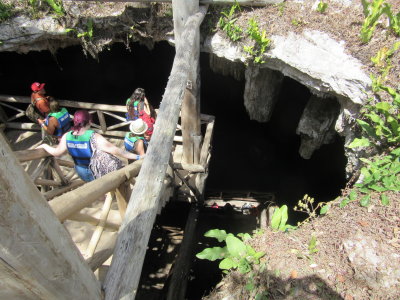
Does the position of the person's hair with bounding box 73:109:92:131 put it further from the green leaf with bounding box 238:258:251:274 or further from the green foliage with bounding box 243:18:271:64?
the green foliage with bounding box 243:18:271:64

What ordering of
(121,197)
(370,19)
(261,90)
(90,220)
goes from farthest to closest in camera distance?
(261,90)
(370,19)
(121,197)
(90,220)

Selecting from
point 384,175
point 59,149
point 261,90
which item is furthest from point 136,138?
point 261,90

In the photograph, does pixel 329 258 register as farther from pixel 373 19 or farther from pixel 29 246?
pixel 373 19

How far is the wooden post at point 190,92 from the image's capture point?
4508 mm

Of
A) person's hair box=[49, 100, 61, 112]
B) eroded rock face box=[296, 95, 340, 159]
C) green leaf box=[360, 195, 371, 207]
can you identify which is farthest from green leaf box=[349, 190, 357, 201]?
person's hair box=[49, 100, 61, 112]

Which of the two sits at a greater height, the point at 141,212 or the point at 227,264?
the point at 141,212

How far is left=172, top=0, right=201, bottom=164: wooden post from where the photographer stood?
4508mm

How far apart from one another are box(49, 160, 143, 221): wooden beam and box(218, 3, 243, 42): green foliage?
350 cm

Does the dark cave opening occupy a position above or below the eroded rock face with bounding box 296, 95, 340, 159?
below

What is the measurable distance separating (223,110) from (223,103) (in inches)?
9.9

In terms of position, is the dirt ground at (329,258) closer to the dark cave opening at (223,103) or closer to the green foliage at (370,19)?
the green foliage at (370,19)

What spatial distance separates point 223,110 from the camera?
10.2 meters

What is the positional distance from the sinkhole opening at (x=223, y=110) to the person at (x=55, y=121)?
409 centimetres

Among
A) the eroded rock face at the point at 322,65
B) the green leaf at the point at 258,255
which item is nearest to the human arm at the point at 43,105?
the eroded rock face at the point at 322,65
